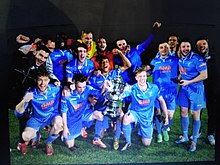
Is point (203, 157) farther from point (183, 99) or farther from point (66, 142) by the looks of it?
point (66, 142)

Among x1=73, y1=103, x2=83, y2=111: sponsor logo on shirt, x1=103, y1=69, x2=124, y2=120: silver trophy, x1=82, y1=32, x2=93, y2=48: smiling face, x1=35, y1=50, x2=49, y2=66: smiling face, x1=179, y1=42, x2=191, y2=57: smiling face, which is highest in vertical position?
x1=82, y1=32, x2=93, y2=48: smiling face

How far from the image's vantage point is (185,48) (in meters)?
3.98

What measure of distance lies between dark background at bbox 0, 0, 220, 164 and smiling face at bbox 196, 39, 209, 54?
2.7 inches

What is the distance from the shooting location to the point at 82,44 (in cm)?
388

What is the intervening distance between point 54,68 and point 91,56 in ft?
1.27

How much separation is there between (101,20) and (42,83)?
2.82ft

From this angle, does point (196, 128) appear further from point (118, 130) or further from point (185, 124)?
point (118, 130)

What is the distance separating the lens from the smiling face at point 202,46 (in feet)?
13.0

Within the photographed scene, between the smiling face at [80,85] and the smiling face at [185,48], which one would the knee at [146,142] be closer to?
the smiling face at [80,85]

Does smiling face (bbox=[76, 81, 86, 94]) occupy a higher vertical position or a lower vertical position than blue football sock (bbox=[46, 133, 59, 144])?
higher

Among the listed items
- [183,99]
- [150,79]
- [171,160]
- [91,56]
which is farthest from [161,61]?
[171,160]

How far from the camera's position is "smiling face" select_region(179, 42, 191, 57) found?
3.96 m

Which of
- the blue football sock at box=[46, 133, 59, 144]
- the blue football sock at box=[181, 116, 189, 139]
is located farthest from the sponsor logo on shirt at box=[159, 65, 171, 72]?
the blue football sock at box=[46, 133, 59, 144]

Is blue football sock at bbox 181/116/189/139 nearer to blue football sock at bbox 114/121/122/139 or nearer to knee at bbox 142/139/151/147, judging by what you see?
knee at bbox 142/139/151/147
